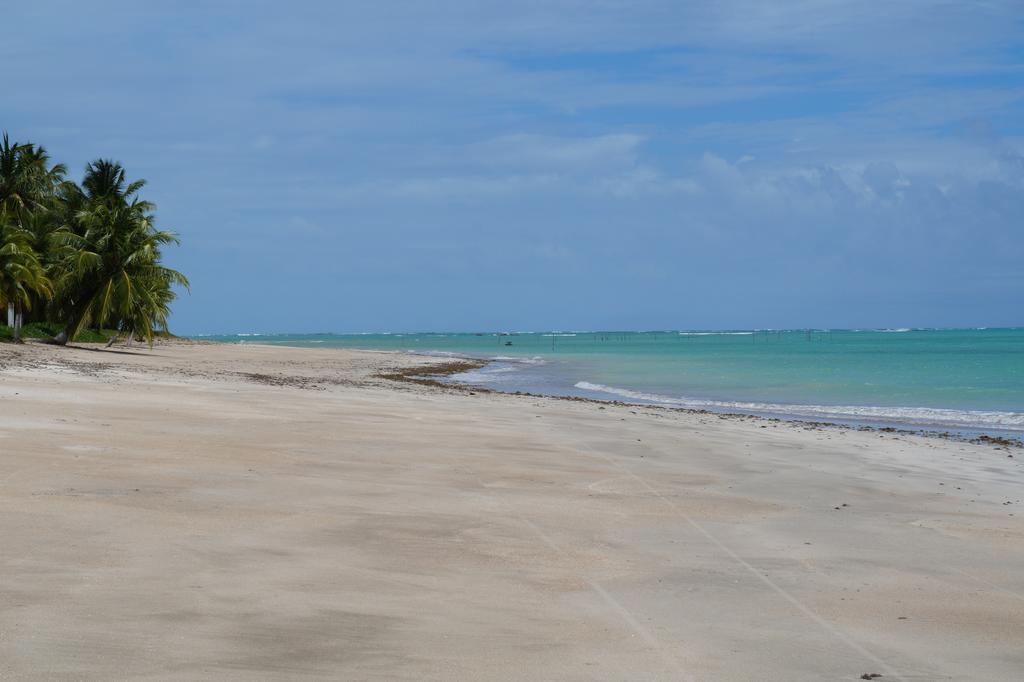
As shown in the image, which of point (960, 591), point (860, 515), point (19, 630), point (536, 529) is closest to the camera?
point (19, 630)

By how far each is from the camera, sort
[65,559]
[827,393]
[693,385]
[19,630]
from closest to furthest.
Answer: [19,630], [65,559], [827,393], [693,385]

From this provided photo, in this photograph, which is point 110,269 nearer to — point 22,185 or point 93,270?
point 93,270

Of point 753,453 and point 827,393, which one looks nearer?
point 753,453

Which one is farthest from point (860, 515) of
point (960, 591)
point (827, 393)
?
point (827, 393)

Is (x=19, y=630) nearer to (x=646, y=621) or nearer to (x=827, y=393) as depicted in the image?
(x=646, y=621)

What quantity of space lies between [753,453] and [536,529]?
7905 millimetres

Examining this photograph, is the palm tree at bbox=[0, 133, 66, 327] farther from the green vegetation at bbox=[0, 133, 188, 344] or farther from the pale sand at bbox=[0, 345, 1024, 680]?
the pale sand at bbox=[0, 345, 1024, 680]

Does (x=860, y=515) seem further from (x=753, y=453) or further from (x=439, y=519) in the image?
(x=753, y=453)

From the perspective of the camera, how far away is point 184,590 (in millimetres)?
5586

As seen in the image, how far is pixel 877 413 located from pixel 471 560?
23055 mm

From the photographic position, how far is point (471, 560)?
6.88 meters

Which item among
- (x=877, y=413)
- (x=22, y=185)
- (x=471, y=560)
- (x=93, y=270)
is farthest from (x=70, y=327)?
(x=471, y=560)

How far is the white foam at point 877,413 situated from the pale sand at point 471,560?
38.6 feet

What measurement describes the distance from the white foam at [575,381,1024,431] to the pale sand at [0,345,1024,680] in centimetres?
1176
